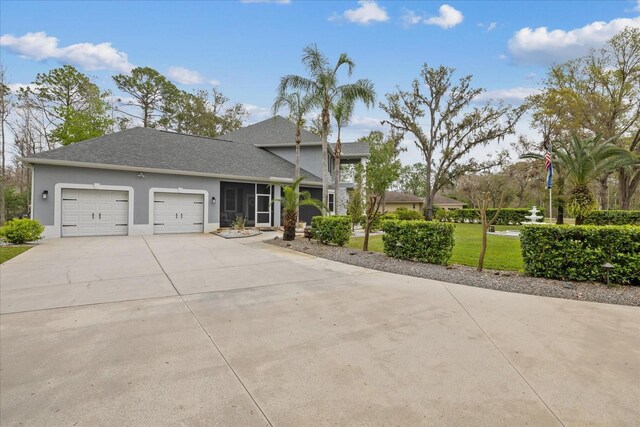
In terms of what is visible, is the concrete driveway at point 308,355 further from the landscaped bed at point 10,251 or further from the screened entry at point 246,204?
the screened entry at point 246,204

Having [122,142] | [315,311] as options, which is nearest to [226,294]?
[315,311]

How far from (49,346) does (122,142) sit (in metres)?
15.3

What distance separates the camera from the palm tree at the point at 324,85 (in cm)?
1446

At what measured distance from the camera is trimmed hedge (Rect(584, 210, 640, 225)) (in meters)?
17.1

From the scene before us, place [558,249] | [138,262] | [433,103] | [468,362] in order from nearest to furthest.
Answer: [468,362] < [558,249] < [138,262] < [433,103]

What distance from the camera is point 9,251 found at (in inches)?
374

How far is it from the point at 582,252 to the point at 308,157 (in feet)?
56.9

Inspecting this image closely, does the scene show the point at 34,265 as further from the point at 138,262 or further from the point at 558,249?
the point at 558,249

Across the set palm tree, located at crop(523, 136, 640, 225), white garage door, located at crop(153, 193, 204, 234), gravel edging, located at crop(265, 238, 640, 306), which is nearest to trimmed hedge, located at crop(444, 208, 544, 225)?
palm tree, located at crop(523, 136, 640, 225)

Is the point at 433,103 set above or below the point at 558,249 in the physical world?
above

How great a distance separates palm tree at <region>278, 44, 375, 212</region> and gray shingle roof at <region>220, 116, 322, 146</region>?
6.35 meters

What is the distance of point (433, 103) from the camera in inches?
1074

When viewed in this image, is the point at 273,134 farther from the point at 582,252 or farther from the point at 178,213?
the point at 582,252

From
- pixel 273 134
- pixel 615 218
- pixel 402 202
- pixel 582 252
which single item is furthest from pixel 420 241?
pixel 402 202
